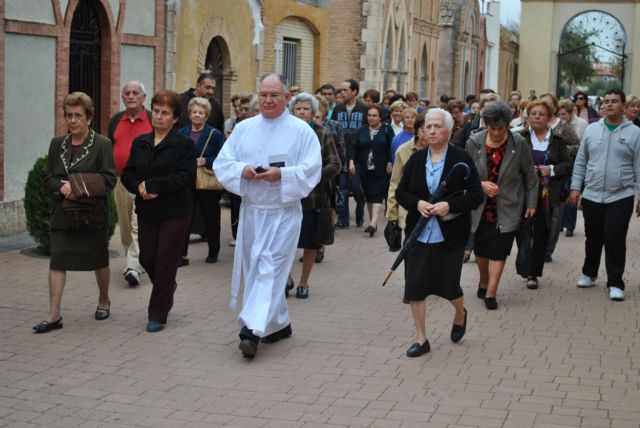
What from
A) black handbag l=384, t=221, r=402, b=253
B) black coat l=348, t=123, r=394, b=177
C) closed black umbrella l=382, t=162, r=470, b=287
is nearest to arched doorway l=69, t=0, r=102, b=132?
black coat l=348, t=123, r=394, b=177

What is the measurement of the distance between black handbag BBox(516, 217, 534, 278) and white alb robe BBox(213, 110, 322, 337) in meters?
2.94

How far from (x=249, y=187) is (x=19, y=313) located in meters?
2.35

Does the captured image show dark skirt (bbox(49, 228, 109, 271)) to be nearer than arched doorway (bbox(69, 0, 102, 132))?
Yes

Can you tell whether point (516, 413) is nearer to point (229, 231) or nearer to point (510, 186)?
point (510, 186)

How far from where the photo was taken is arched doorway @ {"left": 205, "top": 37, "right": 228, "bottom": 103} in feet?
69.0

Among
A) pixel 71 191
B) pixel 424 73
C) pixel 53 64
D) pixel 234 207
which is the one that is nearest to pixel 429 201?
pixel 71 191

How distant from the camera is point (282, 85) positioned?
333 inches

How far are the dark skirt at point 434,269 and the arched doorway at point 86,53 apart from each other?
28.0ft

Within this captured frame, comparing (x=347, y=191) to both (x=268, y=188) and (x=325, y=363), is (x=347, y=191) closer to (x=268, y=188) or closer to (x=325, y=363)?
(x=268, y=188)

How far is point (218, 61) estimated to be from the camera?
840 inches

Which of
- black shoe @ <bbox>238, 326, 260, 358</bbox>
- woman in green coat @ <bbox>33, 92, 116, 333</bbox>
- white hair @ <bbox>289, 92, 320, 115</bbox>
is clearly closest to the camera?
black shoe @ <bbox>238, 326, 260, 358</bbox>

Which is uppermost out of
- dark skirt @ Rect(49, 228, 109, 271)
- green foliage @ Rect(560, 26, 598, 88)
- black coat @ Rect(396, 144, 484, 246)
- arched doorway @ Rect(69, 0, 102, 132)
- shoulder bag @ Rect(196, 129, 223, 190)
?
green foliage @ Rect(560, 26, 598, 88)

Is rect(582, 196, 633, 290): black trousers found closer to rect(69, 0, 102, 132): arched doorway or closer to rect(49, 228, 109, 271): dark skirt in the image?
rect(49, 228, 109, 271): dark skirt

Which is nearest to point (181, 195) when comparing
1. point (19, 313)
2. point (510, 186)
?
point (19, 313)
